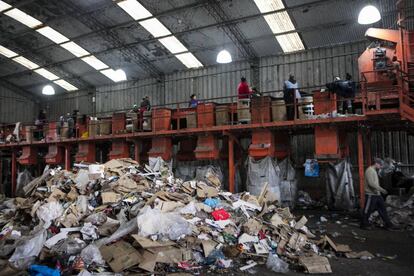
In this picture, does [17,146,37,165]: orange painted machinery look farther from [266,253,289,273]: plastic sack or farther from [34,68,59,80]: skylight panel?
[266,253,289,273]: plastic sack

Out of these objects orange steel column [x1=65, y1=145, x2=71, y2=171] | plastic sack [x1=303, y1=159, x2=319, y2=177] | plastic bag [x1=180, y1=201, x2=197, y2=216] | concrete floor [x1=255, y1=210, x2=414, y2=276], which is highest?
orange steel column [x1=65, y1=145, x2=71, y2=171]

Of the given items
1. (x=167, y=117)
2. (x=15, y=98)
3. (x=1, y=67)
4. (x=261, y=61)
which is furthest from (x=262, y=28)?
(x=15, y=98)

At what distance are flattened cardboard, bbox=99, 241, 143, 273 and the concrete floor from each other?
81.9 inches

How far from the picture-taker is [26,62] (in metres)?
22.1

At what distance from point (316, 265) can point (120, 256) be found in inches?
129

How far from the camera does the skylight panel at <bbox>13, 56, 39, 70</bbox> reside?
70.9 feet

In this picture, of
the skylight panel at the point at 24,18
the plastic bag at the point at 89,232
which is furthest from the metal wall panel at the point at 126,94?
the plastic bag at the point at 89,232

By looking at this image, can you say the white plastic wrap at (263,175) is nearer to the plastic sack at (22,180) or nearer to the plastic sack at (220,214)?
the plastic sack at (220,214)

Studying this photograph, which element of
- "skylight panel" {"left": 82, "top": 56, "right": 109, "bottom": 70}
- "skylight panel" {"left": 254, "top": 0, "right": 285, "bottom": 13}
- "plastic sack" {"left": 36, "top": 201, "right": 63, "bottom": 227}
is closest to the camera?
"plastic sack" {"left": 36, "top": 201, "right": 63, "bottom": 227}

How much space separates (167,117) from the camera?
1299cm

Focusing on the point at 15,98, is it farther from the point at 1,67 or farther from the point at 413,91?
the point at 413,91

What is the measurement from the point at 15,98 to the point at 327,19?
2229 centimetres

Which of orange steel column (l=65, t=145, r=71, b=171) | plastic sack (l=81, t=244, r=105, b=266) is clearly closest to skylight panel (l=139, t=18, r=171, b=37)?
orange steel column (l=65, t=145, r=71, b=171)

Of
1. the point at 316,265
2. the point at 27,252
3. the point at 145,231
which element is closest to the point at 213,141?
the point at 145,231
